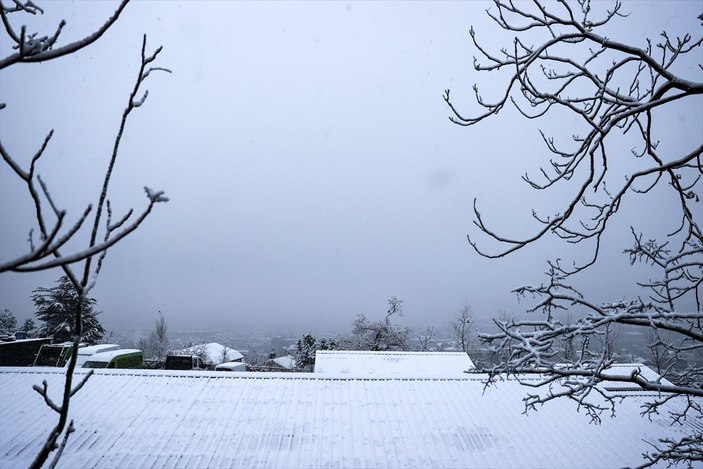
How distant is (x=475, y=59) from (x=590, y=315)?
286cm

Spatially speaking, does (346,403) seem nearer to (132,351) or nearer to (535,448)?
(535,448)

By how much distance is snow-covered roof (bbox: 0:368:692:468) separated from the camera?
933 centimetres

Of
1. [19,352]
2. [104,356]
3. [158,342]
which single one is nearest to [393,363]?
[104,356]

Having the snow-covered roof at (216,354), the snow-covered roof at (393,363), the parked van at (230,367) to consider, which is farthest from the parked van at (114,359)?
the snow-covered roof at (216,354)

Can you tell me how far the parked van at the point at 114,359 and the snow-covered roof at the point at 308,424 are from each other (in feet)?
22.5

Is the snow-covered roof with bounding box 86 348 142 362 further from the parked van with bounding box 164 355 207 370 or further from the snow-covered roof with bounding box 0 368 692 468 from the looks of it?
the snow-covered roof with bounding box 0 368 692 468

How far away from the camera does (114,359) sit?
20.5 meters

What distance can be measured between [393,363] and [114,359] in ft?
44.5

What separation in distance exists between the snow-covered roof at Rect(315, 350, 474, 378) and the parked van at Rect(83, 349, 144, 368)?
32.8 ft

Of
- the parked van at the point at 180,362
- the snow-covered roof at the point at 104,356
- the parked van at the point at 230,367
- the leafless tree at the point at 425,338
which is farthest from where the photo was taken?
the leafless tree at the point at 425,338

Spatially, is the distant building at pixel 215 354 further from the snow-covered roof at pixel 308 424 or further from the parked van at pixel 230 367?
the snow-covered roof at pixel 308 424

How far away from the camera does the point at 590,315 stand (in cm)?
427

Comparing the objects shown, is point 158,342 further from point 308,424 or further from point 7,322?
point 308,424

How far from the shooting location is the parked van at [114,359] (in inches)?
795
